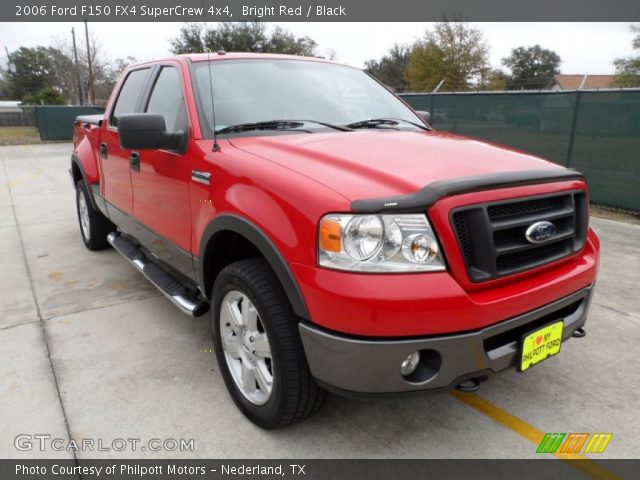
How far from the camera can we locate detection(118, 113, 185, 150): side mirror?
270 centimetres

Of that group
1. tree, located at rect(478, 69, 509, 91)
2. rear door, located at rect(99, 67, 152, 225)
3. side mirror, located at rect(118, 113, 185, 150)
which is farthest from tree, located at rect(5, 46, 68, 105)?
side mirror, located at rect(118, 113, 185, 150)

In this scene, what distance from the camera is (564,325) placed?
2367mm

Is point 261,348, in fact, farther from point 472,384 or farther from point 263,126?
point 263,126

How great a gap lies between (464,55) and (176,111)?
163ft

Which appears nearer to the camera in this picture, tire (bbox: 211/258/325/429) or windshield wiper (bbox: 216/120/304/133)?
tire (bbox: 211/258/325/429)

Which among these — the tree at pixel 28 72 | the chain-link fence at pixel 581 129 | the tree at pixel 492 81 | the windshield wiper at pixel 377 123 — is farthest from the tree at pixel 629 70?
the tree at pixel 28 72

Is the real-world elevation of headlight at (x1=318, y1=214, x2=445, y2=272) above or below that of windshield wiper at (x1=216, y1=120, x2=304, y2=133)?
below

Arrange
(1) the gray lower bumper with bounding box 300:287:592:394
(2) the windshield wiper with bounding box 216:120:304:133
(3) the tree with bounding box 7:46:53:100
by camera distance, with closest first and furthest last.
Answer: (1) the gray lower bumper with bounding box 300:287:592:394 < (2) the windshield wiper with bounding box 216:120:304:133 < (3) the tree with bounding box 7:46:53:100

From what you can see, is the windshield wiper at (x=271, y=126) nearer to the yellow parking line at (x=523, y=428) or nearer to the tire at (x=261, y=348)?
the tire at (x=261, y=348)

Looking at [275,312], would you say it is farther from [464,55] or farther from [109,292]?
[464,55]

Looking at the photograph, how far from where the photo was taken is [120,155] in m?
3.96

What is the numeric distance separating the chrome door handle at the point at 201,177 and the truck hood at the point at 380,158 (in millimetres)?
237

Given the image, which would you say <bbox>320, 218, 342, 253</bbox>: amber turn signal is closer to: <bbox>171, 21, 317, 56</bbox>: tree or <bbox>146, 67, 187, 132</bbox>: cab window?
<bbox>146, 67, 187, 132</bbox>: cab window

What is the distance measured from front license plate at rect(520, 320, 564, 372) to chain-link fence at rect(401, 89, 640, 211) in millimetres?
6118
